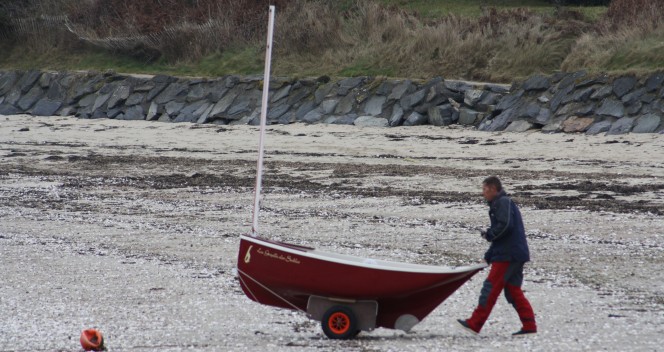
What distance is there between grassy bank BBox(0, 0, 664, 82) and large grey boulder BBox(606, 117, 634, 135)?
1845mm

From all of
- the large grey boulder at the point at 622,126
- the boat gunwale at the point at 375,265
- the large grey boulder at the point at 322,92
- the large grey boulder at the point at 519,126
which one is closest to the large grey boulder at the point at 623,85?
the large grey boulder at the point at 622,126

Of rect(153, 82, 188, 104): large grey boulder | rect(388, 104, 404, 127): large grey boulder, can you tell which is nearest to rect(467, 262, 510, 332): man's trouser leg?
rect(388, 104, 404, 127): large grey boulder

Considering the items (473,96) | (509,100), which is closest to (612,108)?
(509,100)

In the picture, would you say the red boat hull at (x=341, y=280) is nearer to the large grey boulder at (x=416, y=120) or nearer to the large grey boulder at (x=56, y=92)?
the large grey boulder at (x=416, y=120)

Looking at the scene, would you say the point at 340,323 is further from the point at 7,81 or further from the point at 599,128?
the point at 7,81

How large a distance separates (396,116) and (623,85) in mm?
5326

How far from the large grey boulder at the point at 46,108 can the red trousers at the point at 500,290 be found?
2497cm

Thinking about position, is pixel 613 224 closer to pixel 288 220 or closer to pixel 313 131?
pixel 288 220

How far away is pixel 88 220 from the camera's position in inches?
590

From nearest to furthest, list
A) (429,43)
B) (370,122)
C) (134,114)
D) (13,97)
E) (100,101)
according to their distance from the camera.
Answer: (370,122) < (429,43) < (134,114) < (100,101) < (13,97)

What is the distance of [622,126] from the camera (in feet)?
A: 66.6

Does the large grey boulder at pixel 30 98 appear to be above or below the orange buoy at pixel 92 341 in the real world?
above

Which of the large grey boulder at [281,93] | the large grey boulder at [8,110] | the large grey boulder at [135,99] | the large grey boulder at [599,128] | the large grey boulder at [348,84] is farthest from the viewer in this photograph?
the large grey boulder at [8,110]

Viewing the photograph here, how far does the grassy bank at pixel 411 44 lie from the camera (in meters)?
23.9
